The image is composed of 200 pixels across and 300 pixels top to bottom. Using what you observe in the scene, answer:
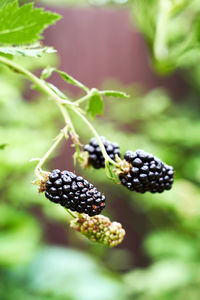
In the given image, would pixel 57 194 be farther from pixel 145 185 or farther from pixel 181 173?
pixel 181 173

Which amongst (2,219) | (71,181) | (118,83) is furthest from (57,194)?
(118,83)

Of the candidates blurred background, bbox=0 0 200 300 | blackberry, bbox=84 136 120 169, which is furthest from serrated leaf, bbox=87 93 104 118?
blurred background, bbox=0 0 200 300

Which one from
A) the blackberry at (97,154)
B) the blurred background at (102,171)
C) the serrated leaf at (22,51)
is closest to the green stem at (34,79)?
the serrated leaf at (22,51)

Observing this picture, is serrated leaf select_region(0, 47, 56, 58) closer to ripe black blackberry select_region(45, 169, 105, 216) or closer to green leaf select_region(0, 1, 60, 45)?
green leaf select_region(0, 1, 60, 45)

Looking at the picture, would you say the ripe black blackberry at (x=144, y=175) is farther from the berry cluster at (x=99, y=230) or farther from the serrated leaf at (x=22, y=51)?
the serrated leaf at (x=22, y=51)

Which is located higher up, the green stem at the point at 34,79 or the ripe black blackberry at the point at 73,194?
the green stem at the point at 34,79

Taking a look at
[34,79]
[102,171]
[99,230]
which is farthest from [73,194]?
[102,171]
